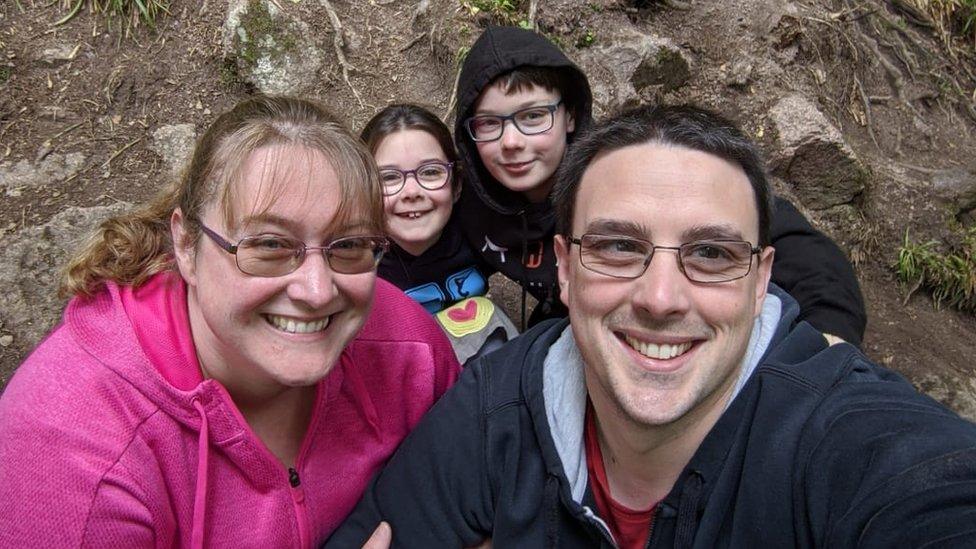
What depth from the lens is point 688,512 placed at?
1856 millimetres

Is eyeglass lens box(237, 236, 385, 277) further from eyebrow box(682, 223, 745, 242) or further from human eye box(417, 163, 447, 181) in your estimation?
human eye box(417, 163, 447, 181)

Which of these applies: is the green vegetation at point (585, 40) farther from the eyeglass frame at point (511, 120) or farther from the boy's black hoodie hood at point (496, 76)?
the eyeglass frame at point (511, 120)

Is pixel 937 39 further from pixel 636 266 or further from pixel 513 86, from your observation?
pixel 636 266

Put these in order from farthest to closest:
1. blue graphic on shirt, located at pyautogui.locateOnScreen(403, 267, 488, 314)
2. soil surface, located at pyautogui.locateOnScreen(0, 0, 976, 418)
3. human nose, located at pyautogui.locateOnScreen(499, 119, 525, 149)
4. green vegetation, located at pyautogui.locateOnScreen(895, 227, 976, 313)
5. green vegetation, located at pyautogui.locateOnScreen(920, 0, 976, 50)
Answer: green vegetation, located at pyautogui.locateOnScreen(920, 0, 976, 50)
green vegetation, located at pyautogui.locateOnScreen(895, 227, 976, 313)
soil surface, located at pyautogui.locateOnScreen(0, 0, 976, 418)
blue graphic on shirt, located at pyautogui.locateOnScreen(403, 267, 488, 314)
human nose, located at pyautogui.locateOnScreen(499, 119, 525, 149)

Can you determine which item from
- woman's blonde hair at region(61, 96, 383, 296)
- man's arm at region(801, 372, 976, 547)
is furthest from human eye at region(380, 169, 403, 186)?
man's arm at region(801, 372, 976, 547)

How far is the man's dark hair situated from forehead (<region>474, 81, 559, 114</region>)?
3.65 feet

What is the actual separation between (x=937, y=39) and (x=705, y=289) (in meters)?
7.34

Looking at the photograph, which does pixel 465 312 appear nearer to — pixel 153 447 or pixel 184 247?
pixel 184 247

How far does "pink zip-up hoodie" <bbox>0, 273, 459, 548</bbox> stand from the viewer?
1696 mm

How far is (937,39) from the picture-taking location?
24.4ft

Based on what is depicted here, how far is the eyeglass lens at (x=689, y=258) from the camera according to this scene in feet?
6.36

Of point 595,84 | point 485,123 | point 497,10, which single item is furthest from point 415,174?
point 497,10

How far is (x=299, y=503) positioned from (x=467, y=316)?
4.79 feet

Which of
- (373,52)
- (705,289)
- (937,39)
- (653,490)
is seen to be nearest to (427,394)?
(653,490)
